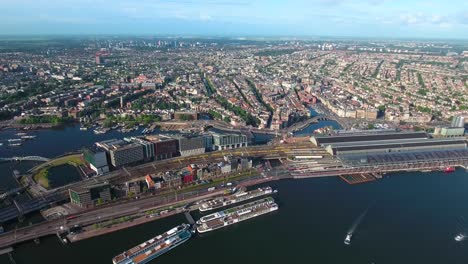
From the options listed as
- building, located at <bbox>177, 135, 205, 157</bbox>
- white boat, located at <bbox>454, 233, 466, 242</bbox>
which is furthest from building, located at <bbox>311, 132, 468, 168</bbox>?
building, located at <bbox>177, 135, 205, 157</bbox>

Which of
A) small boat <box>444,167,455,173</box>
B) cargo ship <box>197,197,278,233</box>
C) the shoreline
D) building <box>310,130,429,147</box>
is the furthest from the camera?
building <box>310,130,429,147</box>

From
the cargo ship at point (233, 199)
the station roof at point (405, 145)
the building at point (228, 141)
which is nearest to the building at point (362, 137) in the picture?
the station roof at point (405, 145)

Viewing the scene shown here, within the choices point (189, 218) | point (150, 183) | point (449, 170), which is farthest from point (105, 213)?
point (449, 170)

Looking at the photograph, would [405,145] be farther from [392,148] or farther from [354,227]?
[354,227]

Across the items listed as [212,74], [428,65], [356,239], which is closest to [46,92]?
[212,74]

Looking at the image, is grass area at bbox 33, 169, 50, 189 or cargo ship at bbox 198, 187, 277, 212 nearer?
cargo ship at bbox 198, 187, 277, 212

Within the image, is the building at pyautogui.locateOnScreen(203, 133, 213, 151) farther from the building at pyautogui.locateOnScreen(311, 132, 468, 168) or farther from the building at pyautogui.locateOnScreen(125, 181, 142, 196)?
the building at pyautogui.locateOnScreen(311, 132, 468, 168)

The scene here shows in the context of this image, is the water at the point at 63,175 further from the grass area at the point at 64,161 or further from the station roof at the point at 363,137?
the station roof at the point at 363,137
